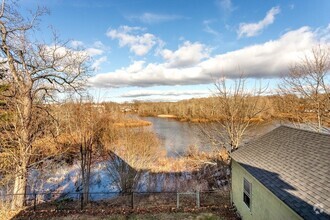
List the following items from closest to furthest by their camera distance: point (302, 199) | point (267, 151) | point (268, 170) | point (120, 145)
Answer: point (302, 199), point (268, 170), point (267, 151), point (120, 145)

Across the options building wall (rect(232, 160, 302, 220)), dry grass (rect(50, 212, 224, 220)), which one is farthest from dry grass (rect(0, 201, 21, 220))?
building wall (rect(232, 160, 302, 220))

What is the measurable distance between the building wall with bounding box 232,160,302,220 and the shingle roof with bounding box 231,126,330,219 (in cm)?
31

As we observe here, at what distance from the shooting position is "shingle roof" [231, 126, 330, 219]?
5.46m

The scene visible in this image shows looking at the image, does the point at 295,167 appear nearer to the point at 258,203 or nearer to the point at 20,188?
the point at 258,203

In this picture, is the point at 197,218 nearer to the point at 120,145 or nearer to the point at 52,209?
the point at 52,209

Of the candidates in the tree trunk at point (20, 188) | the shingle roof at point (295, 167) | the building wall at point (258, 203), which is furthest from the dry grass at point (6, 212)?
the shingle roof at point (295, 167)

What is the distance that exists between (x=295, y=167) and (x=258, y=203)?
199 cm

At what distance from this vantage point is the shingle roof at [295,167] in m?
5.46

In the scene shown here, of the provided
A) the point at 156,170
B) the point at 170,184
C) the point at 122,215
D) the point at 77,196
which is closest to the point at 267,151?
the point at 122,215

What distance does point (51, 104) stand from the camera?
1422 cm

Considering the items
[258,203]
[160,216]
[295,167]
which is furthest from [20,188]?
[295,167]

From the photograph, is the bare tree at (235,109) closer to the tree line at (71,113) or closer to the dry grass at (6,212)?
the tree line at (71,113)

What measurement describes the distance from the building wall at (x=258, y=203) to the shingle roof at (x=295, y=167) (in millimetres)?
314

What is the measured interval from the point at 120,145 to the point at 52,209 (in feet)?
21.3
